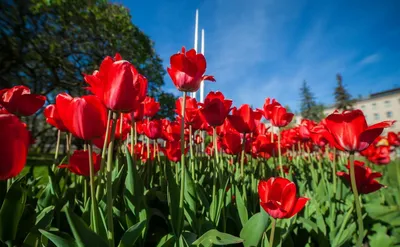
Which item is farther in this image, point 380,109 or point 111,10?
point 380,109

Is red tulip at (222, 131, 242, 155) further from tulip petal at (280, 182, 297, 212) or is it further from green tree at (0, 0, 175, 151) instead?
green tree at (0, 0, 175, 151)

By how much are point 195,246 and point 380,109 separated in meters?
56.3

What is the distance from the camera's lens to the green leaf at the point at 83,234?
2.23 feet

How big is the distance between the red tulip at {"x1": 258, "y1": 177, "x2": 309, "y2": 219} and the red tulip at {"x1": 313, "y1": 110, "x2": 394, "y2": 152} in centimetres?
28

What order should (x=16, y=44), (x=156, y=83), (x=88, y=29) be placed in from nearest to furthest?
1. (x=16, y=44)
2. (x=88, y=29)
3. (x=156, y=83)

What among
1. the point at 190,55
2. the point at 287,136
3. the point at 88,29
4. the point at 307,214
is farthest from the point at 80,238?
the point at 88,29

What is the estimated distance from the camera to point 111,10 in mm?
9312

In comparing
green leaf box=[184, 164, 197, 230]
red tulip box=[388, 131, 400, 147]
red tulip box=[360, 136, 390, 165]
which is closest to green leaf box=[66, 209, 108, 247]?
green leaf box=[184, 164, 197, 230]

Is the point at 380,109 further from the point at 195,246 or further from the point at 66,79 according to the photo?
the point at 195,246

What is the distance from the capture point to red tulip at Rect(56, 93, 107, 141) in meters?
0.80

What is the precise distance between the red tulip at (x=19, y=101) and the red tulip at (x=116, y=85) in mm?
656

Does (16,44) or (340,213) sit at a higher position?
(16,44)

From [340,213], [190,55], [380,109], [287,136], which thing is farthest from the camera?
[380,109]

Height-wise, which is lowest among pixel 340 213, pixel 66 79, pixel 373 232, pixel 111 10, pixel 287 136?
pixel 373 232
